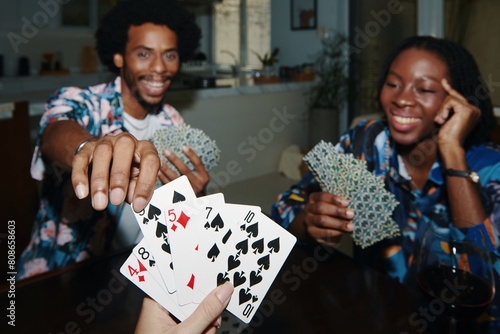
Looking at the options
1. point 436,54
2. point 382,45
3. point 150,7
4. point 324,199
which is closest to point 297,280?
point 324,199

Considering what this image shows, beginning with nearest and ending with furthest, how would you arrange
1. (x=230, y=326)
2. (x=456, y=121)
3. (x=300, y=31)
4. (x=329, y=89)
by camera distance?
(x=230, y=326)
(x=456, y=121)
(x=329, y=89)
(x=300, y=31)

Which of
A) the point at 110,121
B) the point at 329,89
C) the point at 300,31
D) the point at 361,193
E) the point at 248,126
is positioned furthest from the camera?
the point at 300,31

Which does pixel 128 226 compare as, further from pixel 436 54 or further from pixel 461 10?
pixel 461 10

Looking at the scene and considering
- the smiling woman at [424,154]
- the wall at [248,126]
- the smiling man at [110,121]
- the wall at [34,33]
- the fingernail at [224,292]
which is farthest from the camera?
the wall at [34,33]

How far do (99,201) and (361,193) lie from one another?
751 millimetres

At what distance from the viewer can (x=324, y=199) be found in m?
1.25

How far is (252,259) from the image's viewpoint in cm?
78

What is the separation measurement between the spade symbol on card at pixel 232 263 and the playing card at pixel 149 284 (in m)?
0.11

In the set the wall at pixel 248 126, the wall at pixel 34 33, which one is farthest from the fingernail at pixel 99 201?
the wall at pixel 34 33

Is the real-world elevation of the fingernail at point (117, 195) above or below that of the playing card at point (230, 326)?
above

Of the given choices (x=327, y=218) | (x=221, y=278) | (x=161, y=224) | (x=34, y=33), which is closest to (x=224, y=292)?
(x=221, y=278)

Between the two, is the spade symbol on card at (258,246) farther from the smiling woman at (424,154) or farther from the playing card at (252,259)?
the smiling woman at (424,154)

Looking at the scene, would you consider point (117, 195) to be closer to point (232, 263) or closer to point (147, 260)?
point (147, 260)

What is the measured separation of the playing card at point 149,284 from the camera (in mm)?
735
